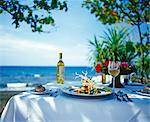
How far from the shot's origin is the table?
44.4 inches

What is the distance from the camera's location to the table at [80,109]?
113 cm

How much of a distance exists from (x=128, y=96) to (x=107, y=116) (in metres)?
0.20

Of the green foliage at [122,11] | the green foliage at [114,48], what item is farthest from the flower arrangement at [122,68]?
the green foliage at [122,11]

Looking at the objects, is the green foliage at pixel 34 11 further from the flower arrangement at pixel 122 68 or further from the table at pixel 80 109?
the table at pixel 80 109

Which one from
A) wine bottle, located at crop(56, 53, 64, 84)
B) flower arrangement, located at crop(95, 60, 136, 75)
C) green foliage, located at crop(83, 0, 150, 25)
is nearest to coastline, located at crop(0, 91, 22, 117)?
wine bottle, located at crop(56, 53, 64, 84)

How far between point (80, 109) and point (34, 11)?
1567 millimetres

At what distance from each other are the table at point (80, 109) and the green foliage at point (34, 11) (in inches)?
49.6

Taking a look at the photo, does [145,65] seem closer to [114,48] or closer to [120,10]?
[120,10]

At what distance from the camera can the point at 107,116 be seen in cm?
113

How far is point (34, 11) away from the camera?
2.41 metres

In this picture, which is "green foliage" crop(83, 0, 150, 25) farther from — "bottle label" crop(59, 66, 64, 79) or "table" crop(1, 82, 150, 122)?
"table" crop(1, 82, 150, 122)

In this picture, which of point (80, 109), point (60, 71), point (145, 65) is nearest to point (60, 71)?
point (60, 71)

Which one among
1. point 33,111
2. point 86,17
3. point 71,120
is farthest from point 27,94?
point 86,17

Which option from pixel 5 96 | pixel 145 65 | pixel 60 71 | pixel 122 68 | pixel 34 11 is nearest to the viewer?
pixel 122 68
